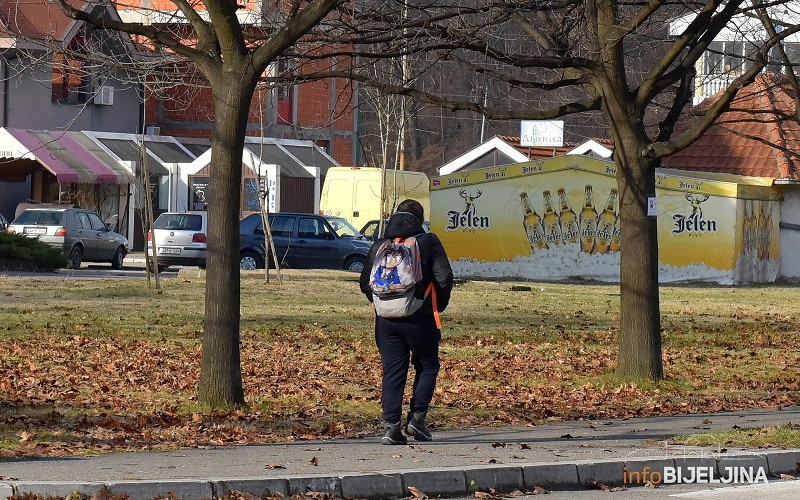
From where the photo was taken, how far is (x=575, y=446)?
30.9 feet

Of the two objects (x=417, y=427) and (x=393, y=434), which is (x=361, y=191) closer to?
(x=417, y=427)

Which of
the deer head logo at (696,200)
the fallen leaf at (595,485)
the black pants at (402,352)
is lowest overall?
the fallen leaf at (595,485)

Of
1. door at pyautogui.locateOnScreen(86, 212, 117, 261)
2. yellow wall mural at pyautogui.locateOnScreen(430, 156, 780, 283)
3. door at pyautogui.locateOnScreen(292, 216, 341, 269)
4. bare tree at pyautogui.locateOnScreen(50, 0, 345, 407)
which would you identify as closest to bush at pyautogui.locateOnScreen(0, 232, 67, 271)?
door at pyautogui.locateOnScreen(86, 212, 117, 261)

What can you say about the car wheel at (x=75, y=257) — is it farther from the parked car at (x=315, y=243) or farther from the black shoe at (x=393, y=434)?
the black shoe at (x=393, y=434)

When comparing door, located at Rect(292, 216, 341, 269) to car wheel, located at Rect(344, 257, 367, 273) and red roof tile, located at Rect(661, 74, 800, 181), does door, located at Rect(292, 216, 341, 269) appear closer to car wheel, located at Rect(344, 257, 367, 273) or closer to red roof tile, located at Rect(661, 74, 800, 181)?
car wheel, located at Rect(344, 257, 367, 273)

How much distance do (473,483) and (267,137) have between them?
135 feet

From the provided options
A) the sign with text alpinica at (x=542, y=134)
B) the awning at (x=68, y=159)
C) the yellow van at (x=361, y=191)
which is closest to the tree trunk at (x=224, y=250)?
the yellow van at (x=361, y=191)

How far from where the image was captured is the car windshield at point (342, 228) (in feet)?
107

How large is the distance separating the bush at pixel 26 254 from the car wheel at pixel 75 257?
155 inches

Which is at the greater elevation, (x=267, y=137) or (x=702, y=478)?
(x=267, y=137)

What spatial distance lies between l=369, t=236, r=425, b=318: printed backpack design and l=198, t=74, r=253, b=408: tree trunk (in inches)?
63.4

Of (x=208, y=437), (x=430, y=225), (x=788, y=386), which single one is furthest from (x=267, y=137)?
(x=208, y=437)

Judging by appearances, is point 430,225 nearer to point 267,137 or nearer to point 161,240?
point 161,240

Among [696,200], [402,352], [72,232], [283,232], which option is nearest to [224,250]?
[402,352]
